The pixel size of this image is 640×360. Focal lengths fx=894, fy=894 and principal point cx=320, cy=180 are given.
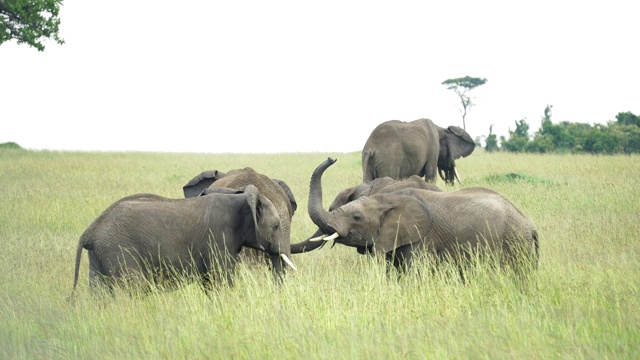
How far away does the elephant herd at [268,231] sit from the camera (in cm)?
842

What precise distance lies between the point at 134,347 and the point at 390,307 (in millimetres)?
2106

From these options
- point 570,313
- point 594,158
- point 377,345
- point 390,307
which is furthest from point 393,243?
point 594,158

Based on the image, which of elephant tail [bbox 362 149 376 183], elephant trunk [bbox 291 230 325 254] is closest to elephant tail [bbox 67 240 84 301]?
elephant trunk [bbox 291 230 325 254]

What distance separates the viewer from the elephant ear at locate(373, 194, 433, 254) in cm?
921

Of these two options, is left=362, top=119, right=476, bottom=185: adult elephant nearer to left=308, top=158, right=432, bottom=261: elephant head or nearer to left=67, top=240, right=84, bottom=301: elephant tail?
left=308, top=158, right=432, bottom=261: elephant head

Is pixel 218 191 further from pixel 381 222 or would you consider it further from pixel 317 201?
pixel 381 222

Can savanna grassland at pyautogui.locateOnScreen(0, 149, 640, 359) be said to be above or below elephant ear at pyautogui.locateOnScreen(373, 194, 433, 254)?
below

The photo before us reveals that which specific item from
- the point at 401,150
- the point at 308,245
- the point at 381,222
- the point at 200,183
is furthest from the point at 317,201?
the point at 401,150

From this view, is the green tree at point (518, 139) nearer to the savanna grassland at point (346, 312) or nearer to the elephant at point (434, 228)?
the savanna grassland at point (346, 312)

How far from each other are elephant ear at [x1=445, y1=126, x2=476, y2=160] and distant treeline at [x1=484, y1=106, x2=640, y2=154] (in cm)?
1443

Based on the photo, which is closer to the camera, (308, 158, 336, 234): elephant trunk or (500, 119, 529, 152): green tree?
(308, 158, 336, 234): elephant trunk

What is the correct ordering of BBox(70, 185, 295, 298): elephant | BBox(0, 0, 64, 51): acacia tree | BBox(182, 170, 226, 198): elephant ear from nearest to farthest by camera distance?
1. BBox(70, 185, 295, 298): elephant
2. BBox(182, 170, 226, 198): elephant ear
3. BBox(0, 0, 64, 51): acacia tree

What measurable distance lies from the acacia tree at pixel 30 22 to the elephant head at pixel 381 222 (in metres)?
23.7

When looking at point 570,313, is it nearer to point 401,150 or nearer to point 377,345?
point 377,345
